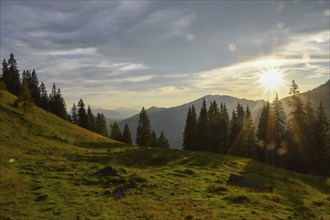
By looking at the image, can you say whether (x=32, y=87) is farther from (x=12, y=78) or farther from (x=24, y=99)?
(x=24, y=99)

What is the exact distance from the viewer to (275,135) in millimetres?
80375

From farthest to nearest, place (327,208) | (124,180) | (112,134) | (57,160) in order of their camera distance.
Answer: (112,134) → (57,160) → (124,180) → (327,208)

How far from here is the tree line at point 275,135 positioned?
7112 centimetres

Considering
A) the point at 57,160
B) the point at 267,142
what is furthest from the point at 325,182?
the point at 57,160

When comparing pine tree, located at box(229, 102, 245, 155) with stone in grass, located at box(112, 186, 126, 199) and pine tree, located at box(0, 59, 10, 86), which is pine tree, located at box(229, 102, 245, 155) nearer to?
stone in grass, located at box(112, 186, 126, 199)

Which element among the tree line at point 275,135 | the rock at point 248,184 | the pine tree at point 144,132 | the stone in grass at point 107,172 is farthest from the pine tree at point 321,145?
the pine tree at point 144,132

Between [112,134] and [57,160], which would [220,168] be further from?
[112,134]

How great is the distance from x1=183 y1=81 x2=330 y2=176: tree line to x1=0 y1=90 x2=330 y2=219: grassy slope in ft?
41.4

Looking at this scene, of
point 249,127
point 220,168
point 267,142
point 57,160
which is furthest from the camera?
point 249,127

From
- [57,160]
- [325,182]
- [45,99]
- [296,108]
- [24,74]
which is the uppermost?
[24,74]

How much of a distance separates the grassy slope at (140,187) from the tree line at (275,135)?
41.4ft

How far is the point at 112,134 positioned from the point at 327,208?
310 ft

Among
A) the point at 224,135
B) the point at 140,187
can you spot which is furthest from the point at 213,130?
the point at 140,187

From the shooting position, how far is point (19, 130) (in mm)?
68125
